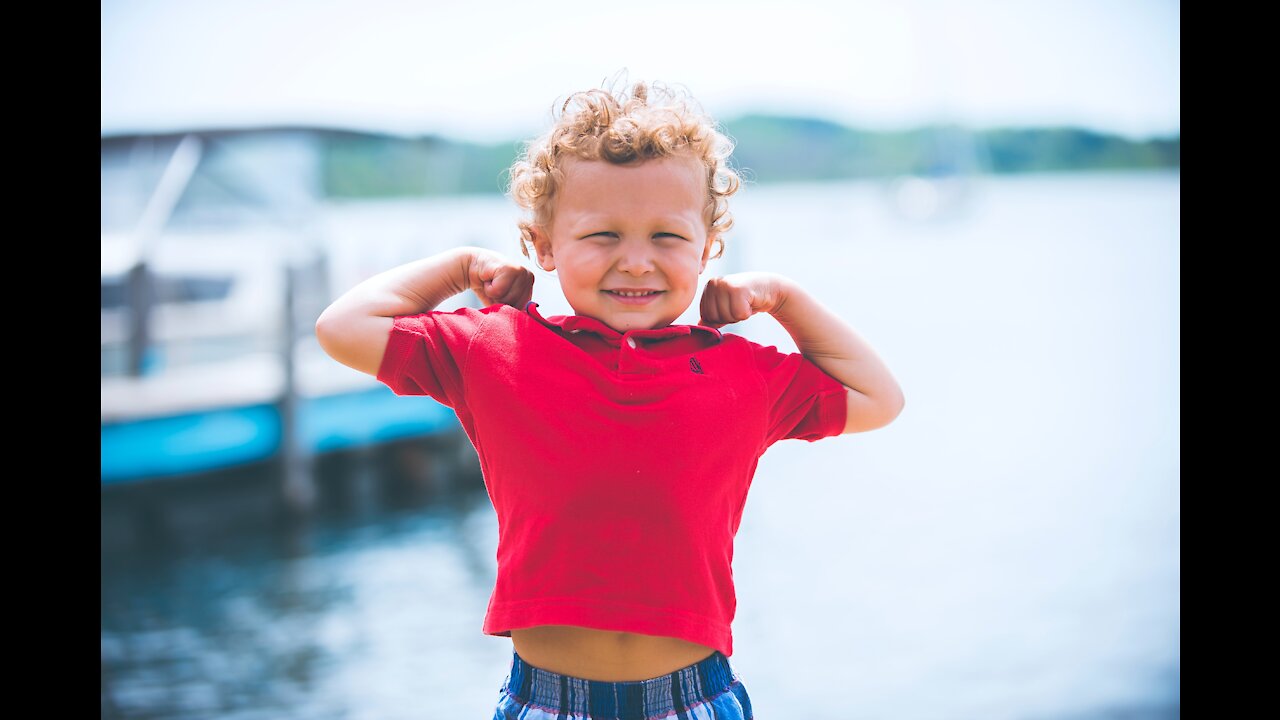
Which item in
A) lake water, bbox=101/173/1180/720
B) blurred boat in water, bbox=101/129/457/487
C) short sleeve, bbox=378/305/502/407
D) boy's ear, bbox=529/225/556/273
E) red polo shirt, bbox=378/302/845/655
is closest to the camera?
red polo shirt, bbox=378/302/845/655

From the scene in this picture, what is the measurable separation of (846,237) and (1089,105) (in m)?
14.9

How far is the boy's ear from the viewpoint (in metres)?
1.80

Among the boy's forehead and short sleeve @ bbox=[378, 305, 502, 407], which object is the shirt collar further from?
the boy's forehead

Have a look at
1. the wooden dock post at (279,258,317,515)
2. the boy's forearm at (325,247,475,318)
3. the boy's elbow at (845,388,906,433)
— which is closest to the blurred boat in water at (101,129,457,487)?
the wooden dock post at (279,258,317,515)

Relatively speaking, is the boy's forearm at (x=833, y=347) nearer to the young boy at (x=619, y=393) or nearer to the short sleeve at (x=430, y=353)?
the young boy at (x=619, y=393)

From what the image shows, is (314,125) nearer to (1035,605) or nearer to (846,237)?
(1035,605)

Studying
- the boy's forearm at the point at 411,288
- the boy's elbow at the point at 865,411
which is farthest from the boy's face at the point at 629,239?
the boy's elbow at the point at 865,411

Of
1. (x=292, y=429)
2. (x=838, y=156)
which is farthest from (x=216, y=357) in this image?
(x=838, y=156)

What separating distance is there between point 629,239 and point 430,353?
358 mm

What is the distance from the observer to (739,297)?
174cm

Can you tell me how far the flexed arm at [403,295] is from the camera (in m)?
1.70

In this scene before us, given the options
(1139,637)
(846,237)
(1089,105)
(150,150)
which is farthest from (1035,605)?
(1089,105)

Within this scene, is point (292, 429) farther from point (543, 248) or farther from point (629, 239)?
point (629, 239)

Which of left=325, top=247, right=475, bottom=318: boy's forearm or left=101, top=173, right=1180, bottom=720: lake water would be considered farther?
left=101, top=173, right=1180, bottom=720: lake water
